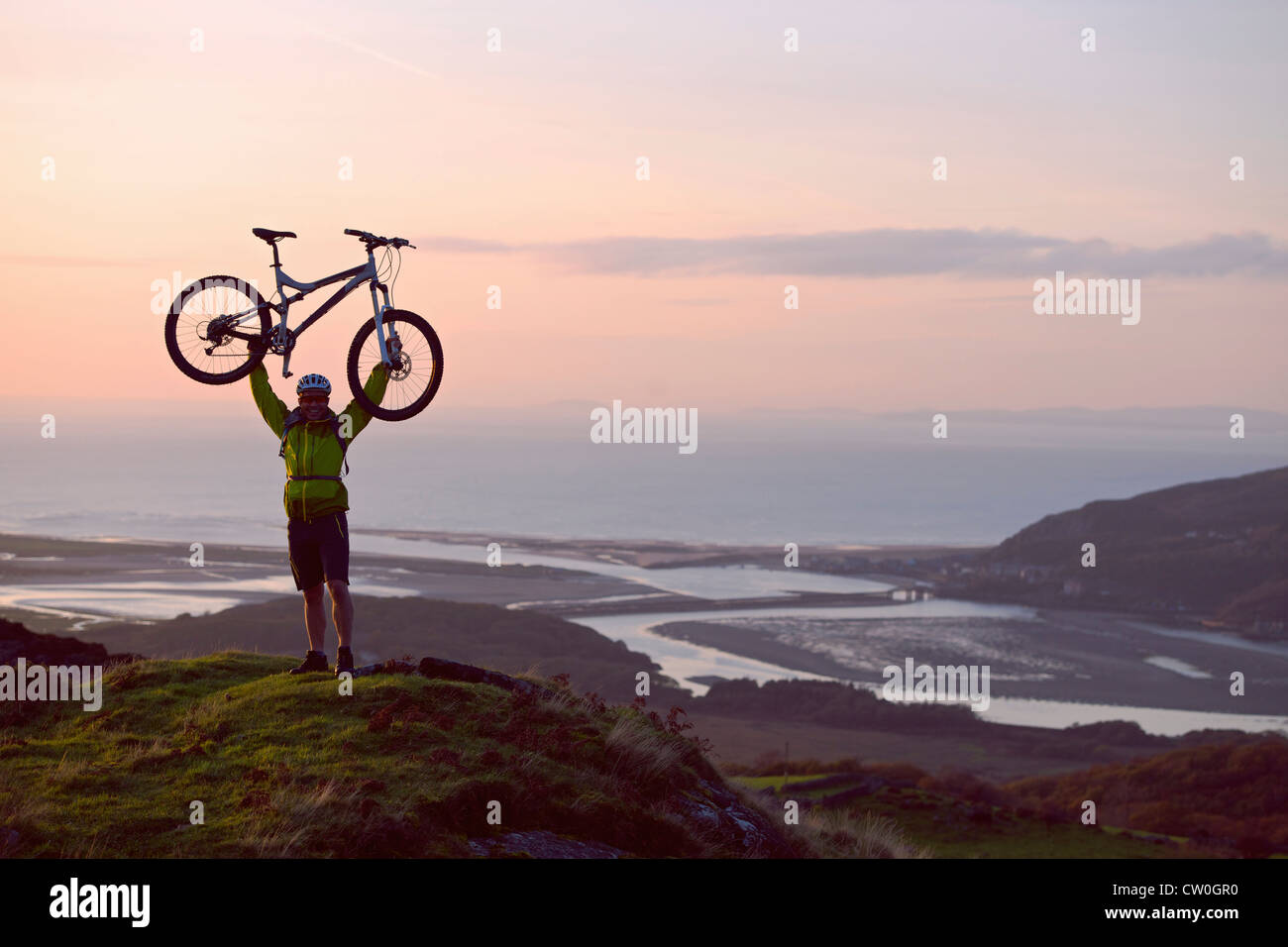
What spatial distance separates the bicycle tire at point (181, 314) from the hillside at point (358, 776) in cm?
342

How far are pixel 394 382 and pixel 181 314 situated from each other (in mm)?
2447

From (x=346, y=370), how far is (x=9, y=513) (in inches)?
3834

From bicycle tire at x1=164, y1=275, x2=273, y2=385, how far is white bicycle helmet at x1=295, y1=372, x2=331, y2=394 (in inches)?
22.4

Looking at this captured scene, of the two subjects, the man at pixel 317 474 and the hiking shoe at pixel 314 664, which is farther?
the hiking shoe at pixel 314 664

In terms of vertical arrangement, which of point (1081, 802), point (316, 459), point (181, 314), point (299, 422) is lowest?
point (1081, 802)

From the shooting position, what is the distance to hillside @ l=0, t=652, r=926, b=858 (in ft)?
30.3

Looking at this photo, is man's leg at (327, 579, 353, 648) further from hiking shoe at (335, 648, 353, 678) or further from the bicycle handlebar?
the bicycle handlebar

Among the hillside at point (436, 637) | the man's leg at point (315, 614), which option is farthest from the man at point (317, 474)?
the hillside at point (436, 637)

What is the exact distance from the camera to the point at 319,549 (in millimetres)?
12352

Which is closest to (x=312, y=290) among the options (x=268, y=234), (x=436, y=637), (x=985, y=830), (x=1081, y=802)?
(x=268, y=234)

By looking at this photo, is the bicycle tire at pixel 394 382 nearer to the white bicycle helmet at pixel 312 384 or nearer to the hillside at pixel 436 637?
the white bicycle helmet at pixel 312 384

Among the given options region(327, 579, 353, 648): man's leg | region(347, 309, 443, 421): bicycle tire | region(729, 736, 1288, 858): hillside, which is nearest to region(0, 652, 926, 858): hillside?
region(327, 579, 353, 648): man's leg

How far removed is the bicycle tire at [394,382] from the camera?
40.4ft

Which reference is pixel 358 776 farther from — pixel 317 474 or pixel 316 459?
pixel 316 459
